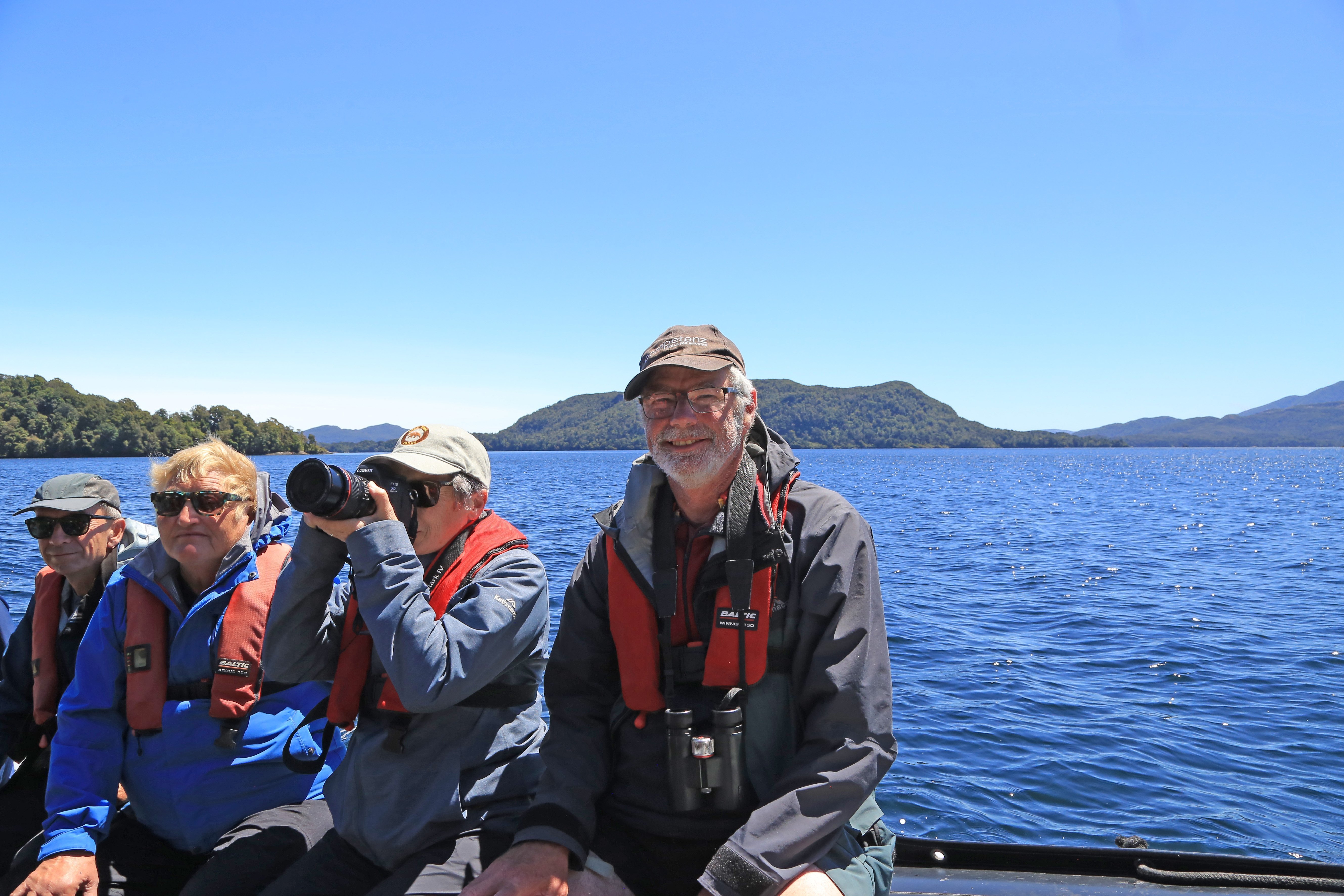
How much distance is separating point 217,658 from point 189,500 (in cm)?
61

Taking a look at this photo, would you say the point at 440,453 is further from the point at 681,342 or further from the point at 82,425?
the point at 82,425

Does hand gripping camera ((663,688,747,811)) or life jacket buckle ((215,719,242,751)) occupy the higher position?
hand gripping camera ((663,688,747,811))

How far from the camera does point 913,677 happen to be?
931 centimetres

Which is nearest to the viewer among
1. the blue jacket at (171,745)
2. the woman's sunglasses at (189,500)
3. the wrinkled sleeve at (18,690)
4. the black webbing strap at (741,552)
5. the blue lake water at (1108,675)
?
the black webbing strap at (741,552)

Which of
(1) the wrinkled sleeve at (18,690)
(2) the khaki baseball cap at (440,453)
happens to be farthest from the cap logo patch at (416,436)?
(1) the wrinkled sleeve at (18,690)

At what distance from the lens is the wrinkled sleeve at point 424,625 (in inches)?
88.0

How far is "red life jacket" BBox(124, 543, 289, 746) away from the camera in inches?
114

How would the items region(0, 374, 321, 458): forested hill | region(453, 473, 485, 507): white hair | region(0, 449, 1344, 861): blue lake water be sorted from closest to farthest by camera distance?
region(453, 473, 485, 507): white hair, region(0, 449, 1344, 861): blue lake water, region(0, 374, 321, 458): forested hill

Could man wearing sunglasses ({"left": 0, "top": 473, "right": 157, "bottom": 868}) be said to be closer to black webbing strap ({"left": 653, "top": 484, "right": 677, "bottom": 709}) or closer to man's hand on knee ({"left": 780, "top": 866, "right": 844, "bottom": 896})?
black webbing strap ({"left": 653, "top": 484, "right": 677, "bottom": 709})

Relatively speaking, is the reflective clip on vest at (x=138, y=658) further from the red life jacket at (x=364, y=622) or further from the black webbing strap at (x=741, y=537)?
the black webbing strap at (x=741, y=537)

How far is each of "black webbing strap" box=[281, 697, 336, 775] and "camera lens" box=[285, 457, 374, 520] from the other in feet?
3.26

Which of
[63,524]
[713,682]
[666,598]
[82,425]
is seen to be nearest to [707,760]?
[713,682]

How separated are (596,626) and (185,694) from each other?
66.2 inches

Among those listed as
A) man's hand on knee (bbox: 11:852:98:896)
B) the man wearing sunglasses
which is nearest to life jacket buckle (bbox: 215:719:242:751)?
man's hand on knee (bbox: 11:852:98:896)
